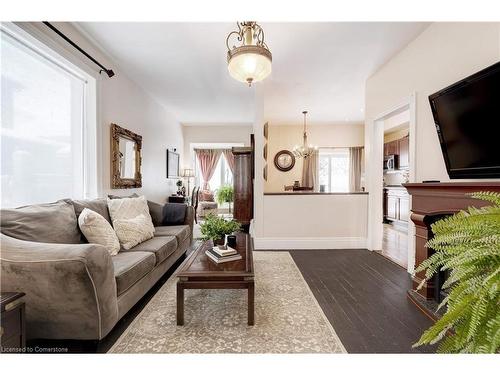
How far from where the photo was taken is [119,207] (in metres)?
2.74

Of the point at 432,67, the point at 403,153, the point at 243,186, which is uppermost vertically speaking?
the point at 432,67

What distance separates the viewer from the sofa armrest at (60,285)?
1389 mm

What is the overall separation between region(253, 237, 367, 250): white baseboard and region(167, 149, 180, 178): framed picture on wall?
3.04m

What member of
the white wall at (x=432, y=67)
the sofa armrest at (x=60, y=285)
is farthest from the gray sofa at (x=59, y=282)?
the white wall at (x=432, y=67)

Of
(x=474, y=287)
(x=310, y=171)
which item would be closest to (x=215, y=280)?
(x=474, y=287)

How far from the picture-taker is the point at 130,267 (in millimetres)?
1924

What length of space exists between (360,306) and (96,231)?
2.50 metres

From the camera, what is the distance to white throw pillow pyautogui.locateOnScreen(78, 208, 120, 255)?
213cm

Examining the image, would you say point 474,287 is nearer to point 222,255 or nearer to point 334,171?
point 222,255

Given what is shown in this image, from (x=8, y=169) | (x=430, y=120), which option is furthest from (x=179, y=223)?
(x=430, y=120)

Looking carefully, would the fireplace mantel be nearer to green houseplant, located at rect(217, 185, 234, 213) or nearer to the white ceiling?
the white ceiling

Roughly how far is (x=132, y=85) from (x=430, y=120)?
4.25m

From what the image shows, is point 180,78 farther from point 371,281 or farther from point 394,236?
point 394,236

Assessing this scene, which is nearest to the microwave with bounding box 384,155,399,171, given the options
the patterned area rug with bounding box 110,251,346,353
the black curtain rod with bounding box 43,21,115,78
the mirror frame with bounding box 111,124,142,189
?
the patterned area rug with bounding box 110,251,346,353
